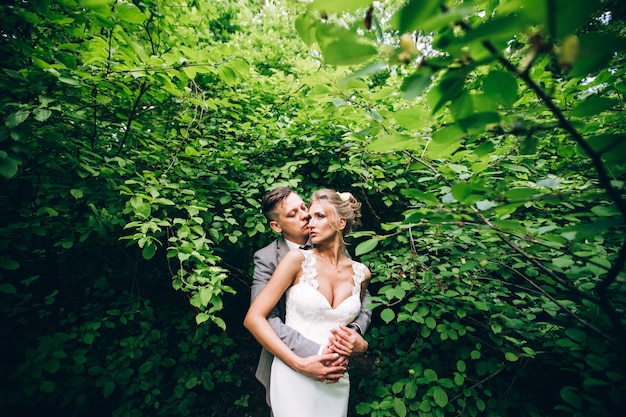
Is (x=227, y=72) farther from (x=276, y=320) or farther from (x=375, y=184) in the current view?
(x=276, y=320)

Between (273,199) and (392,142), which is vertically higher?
(392,142)

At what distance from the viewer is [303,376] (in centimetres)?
201

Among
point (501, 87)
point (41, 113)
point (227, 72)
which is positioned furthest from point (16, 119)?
point (501, 87)

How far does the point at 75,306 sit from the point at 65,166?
169 cm

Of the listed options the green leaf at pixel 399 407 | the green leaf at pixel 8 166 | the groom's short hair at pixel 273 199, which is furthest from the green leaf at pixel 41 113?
the green leaf at pixel 399 407

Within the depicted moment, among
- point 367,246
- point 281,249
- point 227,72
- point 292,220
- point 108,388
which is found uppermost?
point 227,72

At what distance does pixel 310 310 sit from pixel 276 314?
1.08ft

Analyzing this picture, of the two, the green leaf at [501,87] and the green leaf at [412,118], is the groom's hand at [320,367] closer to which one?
the green leaf at [412,118]

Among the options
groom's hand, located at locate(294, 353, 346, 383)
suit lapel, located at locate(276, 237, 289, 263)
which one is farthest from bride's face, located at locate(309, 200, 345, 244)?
groom's hand, located at locate(294, 353, 346, 383)

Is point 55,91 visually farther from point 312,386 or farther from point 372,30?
point 312,386

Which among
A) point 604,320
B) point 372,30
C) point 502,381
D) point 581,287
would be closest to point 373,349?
point 502,381

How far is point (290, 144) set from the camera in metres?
2.96

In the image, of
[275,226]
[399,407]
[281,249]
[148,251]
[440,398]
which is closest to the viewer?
[148,251]

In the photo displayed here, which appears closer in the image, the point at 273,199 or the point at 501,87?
the point at 501,87
